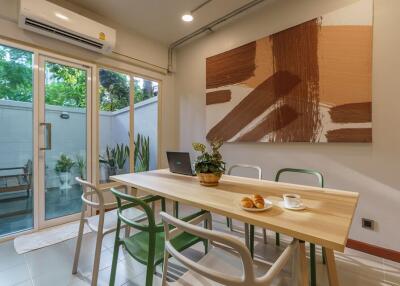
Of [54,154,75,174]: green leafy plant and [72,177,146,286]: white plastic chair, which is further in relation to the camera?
[54,154,75,174]: green leafy plant

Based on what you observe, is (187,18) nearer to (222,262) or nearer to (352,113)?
(352,113)

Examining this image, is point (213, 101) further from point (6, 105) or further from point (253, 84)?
point (6, 105)

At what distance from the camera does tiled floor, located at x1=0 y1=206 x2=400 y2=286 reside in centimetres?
165

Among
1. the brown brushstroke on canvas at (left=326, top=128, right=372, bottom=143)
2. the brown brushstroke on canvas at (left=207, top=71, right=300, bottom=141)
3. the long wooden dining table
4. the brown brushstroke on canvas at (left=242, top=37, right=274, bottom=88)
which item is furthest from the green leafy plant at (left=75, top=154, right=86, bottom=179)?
the brown brushstroke on canvas at (left=326, top=128, right=372, bottom=143)

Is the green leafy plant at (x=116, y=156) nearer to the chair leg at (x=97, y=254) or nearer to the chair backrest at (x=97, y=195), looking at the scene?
the chair backrest at (x=97, y=195)

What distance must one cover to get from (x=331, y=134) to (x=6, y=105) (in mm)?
3397

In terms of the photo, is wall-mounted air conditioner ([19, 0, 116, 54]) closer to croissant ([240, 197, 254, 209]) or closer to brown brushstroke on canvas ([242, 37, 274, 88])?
brown brushstroke on canvas ([242, 37, 274, 88])

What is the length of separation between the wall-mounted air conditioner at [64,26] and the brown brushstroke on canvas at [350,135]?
2.80m

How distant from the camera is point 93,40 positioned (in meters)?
2.64

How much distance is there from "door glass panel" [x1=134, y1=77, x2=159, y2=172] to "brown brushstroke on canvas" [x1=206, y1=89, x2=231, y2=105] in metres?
1.05

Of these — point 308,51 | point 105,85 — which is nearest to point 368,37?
point 308,51

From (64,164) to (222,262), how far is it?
8.23ft

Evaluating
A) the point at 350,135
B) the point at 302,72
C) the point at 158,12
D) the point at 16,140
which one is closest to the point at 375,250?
the point at 350,135

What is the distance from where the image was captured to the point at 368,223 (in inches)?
78.6
